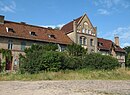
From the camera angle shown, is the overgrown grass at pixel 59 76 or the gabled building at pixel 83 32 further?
the gabled building at pixel 83 32

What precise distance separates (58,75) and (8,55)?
15842 mm

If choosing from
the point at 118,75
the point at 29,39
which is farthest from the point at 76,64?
the point at 29,39

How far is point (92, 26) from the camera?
52.9m

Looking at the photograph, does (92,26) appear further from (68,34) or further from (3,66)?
(3,66)

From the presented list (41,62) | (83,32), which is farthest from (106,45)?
(41,62)

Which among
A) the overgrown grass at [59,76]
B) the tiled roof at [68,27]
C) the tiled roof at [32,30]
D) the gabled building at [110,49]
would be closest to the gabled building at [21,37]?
the tiled roof at [32,30]

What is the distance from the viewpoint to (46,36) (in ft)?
149

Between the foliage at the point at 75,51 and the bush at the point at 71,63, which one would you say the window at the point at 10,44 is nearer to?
the foliage at the point at 75,51

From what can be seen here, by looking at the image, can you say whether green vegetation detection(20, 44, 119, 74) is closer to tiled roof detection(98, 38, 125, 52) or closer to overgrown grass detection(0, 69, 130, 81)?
overgrown grass detection(0, 69, 130, 81)

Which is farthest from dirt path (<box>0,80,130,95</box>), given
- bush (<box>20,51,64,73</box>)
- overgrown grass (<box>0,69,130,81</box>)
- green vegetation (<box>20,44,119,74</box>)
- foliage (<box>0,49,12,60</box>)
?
foliage (<box>0,49,12,60</box>)

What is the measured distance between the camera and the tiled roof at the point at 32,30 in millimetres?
39844

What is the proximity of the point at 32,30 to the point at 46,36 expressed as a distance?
3323 mm

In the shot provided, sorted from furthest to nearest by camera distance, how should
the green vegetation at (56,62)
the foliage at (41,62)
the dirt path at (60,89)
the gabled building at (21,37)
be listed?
the gabled building at (21,37) < the green vegetation at (56,62) < the foliage at (41,62) < the dirt path at (60,89)

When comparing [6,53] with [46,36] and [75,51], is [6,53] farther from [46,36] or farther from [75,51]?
[75,51]
